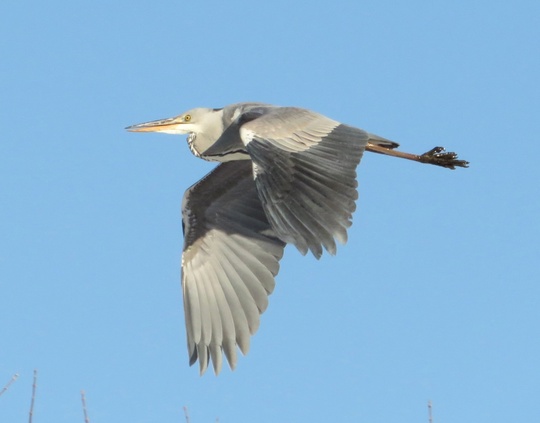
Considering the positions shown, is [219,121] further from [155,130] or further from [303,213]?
[303,213]

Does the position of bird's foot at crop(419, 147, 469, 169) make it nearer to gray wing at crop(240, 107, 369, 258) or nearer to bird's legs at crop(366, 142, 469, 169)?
bird's legs at crop(366, 142, 469, 169)

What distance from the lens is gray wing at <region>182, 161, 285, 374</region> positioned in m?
9.01

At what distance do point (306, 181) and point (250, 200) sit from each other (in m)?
3.01

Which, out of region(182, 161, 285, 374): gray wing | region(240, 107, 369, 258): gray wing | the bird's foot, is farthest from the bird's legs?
region(240, 107, 369, 258): gray wing

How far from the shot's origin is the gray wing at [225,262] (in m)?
9.01

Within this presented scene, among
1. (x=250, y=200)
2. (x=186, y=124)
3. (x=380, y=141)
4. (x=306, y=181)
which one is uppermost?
(x=186, y=124)

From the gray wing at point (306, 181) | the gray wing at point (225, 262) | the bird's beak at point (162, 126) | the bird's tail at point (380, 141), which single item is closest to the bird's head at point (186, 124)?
the bird's beak at point (162, 126)

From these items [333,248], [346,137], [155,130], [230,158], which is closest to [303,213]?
[333,248]

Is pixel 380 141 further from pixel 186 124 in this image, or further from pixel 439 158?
pixel 186 124

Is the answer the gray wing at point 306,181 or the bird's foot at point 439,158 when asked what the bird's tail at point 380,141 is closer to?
the bird's foot at point 439,158

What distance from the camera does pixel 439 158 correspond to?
381 inches

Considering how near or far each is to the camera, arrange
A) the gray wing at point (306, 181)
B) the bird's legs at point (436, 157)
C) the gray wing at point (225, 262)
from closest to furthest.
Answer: the gray wing at point (306, 181) → the gray wing at point (225, 262) → the bird's legs at point (436, 157)

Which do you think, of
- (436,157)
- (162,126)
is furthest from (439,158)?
(162,126)

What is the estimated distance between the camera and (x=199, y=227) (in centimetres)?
969
